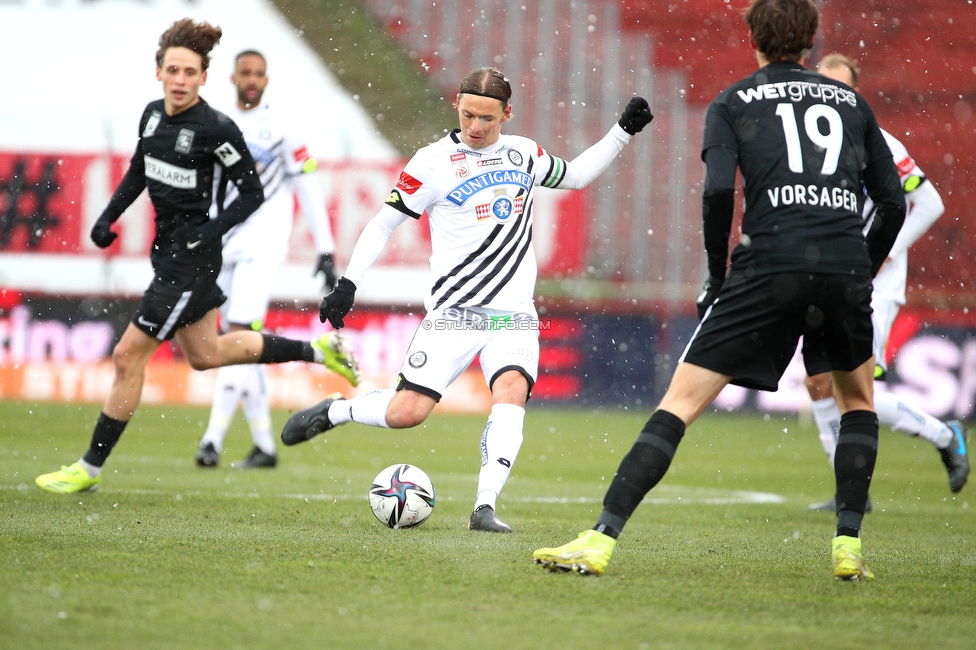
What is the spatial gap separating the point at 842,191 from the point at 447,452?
243 inches

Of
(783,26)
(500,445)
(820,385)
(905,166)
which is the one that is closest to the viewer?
(783,26)

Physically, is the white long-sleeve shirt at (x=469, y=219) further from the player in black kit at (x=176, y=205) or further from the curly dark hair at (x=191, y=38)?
the curly dark hair at (x=191, y=38)

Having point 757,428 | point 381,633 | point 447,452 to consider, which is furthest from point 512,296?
point 757,428

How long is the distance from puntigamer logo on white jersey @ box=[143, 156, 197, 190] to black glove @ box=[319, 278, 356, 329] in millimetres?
1232

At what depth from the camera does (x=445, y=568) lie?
3.67 metres

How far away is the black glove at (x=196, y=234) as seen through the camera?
5477mm

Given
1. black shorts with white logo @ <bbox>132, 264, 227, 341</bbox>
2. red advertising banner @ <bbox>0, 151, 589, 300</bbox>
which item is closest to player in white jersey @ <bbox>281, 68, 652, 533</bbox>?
black shorts with white logo @ <bbox>132, 264, 227, 341</bbox>

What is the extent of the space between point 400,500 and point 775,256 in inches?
75.6

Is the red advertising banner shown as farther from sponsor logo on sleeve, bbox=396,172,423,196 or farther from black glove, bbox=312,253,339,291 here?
sponsor logo on sleeve, bbox=396,172,423,196

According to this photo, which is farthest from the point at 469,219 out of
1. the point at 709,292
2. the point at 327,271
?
the point at 327,271

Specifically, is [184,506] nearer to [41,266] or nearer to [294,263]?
[294,263]

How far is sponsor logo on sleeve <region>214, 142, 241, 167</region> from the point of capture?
551 cm

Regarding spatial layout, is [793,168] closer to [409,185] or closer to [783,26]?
[783,26]

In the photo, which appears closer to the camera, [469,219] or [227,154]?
[469,219]
